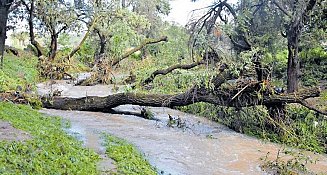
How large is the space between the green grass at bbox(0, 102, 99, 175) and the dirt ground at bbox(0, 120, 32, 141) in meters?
0.11

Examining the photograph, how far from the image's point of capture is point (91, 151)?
6152mm

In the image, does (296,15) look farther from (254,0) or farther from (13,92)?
(13,92)

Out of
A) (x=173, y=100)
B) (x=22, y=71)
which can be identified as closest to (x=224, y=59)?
(x=173, y=100)

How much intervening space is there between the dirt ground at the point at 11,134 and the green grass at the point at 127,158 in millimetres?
1266

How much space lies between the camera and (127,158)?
6180 millimetres

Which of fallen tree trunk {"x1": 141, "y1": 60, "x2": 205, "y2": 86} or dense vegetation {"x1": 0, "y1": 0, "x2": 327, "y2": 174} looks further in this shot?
fallen tree trunk {"x1": 141, "y1": 60, "x2": 205, "y2": 86}

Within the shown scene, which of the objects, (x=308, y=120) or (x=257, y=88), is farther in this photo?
(x=308, y=120)

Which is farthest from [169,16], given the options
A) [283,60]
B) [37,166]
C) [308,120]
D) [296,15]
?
[37,166]

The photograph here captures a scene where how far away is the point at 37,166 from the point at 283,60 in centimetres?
1594

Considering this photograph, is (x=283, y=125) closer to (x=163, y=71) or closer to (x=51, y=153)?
(x=163, y=71)

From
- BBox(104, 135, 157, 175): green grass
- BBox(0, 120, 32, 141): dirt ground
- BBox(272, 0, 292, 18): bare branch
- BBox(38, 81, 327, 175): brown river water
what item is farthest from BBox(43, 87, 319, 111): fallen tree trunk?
BBox(0, 120, 32, 141): dirt ground

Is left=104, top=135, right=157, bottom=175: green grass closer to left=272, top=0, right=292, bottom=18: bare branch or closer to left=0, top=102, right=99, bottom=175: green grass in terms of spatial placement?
left=0, top=102, right=99, bottom=175: green grass

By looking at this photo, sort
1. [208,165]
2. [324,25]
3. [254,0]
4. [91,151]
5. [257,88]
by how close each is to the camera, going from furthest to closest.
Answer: [324,25], [254,0], [257,88], [208,165], [91,151]

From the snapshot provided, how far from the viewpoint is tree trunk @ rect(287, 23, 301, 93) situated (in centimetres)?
1224
